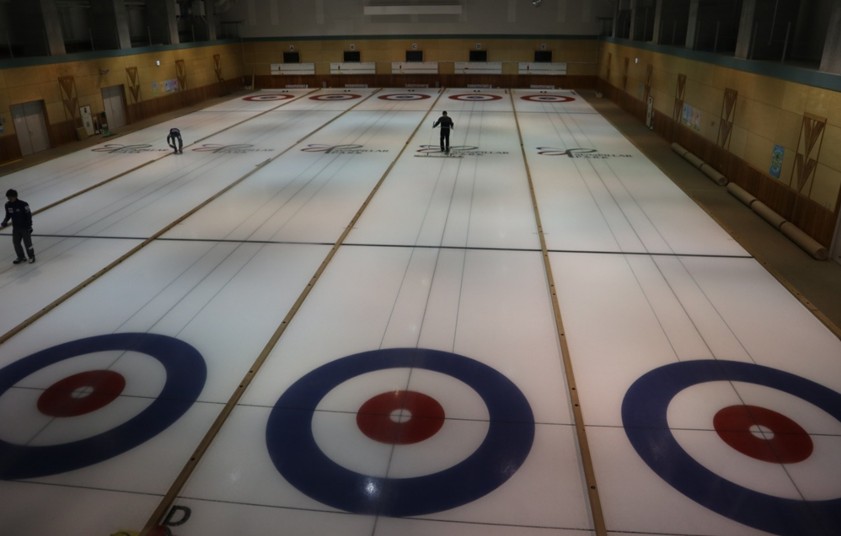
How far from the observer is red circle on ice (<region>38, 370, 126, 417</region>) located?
269 inches

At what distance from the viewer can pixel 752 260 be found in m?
10.9

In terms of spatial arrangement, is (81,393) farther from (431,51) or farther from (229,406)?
(431,51)

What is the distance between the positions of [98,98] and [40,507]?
22.3 m

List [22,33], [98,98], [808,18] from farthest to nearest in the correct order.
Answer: [98,98]
[22,33]
[808,18]

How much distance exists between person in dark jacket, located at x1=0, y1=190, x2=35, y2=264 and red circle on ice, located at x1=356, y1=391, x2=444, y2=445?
7302mm

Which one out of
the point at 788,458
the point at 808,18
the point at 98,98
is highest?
the point at 808,18

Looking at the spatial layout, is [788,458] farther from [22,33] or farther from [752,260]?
[22,33]

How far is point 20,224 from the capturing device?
10.5 metres

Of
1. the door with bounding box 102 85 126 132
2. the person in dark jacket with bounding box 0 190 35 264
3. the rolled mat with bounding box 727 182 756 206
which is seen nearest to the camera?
the person in dark jacket with bounding box 0 190 35 264

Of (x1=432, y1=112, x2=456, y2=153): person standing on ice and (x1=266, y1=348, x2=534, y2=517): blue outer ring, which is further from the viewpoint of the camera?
(x1=432, y1=112, x2=456, y2=153): person standing on ice

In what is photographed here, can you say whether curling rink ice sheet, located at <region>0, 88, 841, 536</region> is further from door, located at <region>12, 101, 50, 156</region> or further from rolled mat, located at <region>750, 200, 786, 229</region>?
door, located at <region>12, 101, 50, 156</region>

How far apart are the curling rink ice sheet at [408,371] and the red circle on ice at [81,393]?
35 millimetres

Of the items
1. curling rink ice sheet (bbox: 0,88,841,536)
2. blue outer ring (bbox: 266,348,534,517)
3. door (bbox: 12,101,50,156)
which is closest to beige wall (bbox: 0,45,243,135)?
door (bbox: 12,101,50,156)

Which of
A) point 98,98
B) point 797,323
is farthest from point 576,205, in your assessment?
point 98,98
